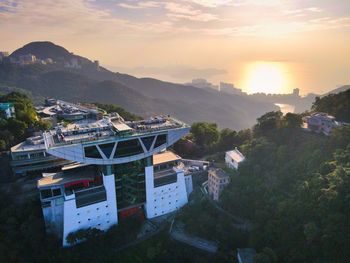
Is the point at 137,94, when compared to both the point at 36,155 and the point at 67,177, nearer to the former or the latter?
the point at 36,155

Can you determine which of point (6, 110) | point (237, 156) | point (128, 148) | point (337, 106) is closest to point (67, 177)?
point (128, 148)

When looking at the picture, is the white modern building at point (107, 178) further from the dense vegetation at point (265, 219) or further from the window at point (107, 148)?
the dense vegetation at point (265, 219)

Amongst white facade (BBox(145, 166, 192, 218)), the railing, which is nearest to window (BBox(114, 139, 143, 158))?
the railing

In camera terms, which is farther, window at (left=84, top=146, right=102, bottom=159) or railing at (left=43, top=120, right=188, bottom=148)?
window at (left=84, top=146, right=102, bottom=159)

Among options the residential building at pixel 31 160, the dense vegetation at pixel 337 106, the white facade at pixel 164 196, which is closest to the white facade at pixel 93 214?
the white facade at pixel 164 196

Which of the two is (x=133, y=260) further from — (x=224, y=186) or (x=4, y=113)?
(x=4, y=113)

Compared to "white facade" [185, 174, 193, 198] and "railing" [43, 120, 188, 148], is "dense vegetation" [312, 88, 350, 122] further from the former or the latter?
"railing" [43, 120, 188, 148]
